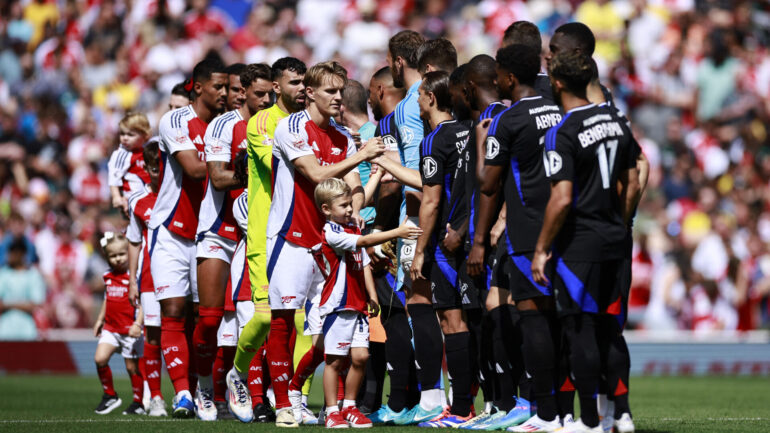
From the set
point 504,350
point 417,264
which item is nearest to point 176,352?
point 417,264

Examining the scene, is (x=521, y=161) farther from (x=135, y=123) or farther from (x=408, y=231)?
(x=135, y=123)

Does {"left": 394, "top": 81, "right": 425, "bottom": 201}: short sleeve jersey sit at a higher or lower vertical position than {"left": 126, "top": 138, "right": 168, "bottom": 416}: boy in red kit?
higher

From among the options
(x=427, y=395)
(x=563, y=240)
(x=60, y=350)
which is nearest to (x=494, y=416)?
(x=427, y=395)

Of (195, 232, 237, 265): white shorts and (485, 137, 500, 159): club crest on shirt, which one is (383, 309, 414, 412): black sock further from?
(485, 137, 500, 159): club crest on shirt

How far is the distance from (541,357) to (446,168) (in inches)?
Result: 70.3

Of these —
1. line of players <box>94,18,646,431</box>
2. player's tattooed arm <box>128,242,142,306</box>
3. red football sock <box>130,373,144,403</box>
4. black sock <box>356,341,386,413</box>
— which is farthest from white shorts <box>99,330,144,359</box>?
black sock <box>356,341,386,413</box>

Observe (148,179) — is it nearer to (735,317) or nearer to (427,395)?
(427,395)

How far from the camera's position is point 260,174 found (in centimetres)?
870

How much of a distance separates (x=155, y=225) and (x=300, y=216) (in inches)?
75.4

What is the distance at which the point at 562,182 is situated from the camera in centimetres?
680

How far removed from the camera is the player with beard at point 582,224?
22.4ft

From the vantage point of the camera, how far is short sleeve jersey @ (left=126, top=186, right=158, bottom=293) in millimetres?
10133

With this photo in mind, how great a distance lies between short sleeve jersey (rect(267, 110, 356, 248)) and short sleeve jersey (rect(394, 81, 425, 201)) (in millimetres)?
731

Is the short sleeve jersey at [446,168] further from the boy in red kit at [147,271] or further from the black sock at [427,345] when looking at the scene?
the boy in red kit at [147,271]
